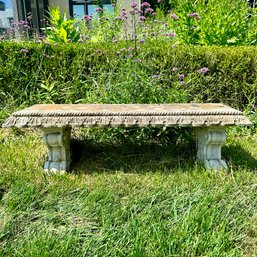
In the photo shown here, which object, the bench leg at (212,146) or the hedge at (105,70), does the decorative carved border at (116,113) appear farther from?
the hedge at (105,70)

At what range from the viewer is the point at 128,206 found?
180 centimetres

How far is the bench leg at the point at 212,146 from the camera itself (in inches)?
83.7

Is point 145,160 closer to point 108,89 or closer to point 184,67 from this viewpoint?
point 108,89

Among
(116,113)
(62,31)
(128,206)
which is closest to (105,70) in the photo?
(62,31)

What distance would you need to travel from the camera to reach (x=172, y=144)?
9.28ft

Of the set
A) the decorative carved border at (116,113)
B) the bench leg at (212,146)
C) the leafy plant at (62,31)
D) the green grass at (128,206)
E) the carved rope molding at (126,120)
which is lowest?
the green grass at (128,206)

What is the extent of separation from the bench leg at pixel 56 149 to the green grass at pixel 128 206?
0.09 meters

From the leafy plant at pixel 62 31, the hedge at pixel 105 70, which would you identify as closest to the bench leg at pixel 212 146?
the hedge at pixel 105 70

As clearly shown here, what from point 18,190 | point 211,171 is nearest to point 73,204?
point 18,190

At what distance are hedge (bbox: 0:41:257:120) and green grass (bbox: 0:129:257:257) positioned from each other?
2.89 feet

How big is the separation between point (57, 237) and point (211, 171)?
1249mm

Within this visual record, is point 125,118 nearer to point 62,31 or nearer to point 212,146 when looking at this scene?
point 212,146

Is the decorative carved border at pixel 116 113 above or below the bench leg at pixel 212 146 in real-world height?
above

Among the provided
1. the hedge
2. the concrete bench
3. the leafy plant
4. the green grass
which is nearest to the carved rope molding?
the concrete bench
